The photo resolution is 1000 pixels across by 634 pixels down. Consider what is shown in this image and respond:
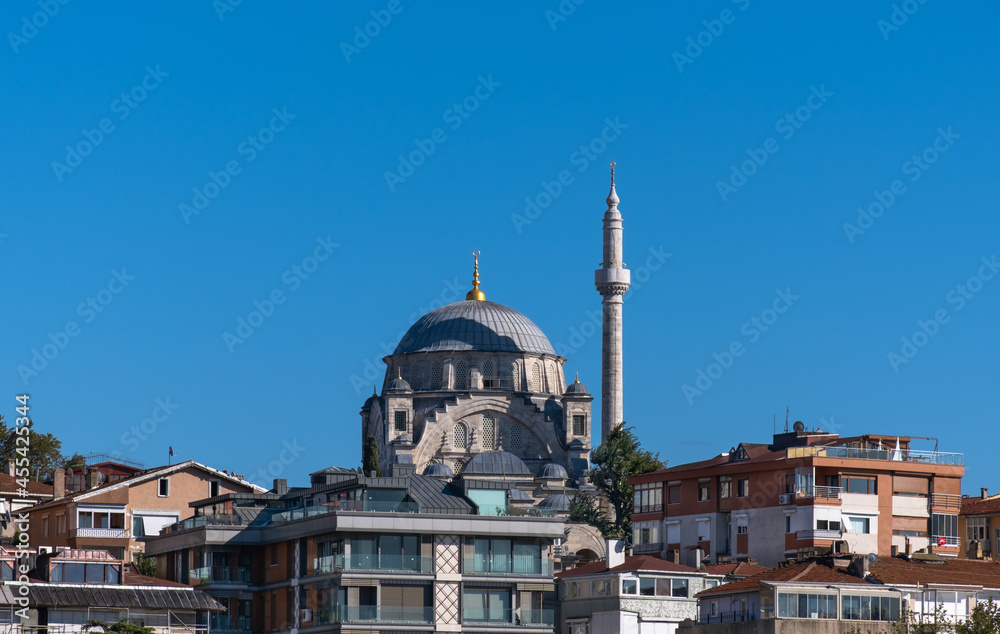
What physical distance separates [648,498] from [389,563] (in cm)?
1616

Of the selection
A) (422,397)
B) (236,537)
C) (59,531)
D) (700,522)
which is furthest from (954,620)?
(422,397)

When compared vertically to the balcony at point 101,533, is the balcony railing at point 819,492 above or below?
above

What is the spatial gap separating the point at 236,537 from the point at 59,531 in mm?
10097

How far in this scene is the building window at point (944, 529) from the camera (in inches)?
2421

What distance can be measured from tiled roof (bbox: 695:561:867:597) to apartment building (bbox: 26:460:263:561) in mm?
19382

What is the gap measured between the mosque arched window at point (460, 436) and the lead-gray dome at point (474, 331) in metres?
5.08

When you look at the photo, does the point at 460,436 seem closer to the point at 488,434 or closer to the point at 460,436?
the point at 460,436

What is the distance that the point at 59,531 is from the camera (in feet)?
215

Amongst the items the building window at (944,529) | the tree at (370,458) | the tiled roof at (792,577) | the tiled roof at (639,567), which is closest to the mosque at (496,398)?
the tree at (370,458)

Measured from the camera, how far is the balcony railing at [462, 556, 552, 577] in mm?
54062

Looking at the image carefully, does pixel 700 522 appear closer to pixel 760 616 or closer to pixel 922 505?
pixel 922 505

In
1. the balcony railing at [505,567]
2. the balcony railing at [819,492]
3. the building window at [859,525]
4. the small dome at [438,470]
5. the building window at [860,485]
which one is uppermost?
the small dome at [438,470]

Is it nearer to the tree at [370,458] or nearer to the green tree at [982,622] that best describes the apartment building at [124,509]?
the green tree at [982,622]

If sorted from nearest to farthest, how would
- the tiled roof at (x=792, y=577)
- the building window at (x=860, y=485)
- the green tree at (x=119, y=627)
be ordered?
1. the green tree at (x=119, y=627)
2. the tiled roof at (x=792, y=577)
3. the building window at (x=860, y=485)
